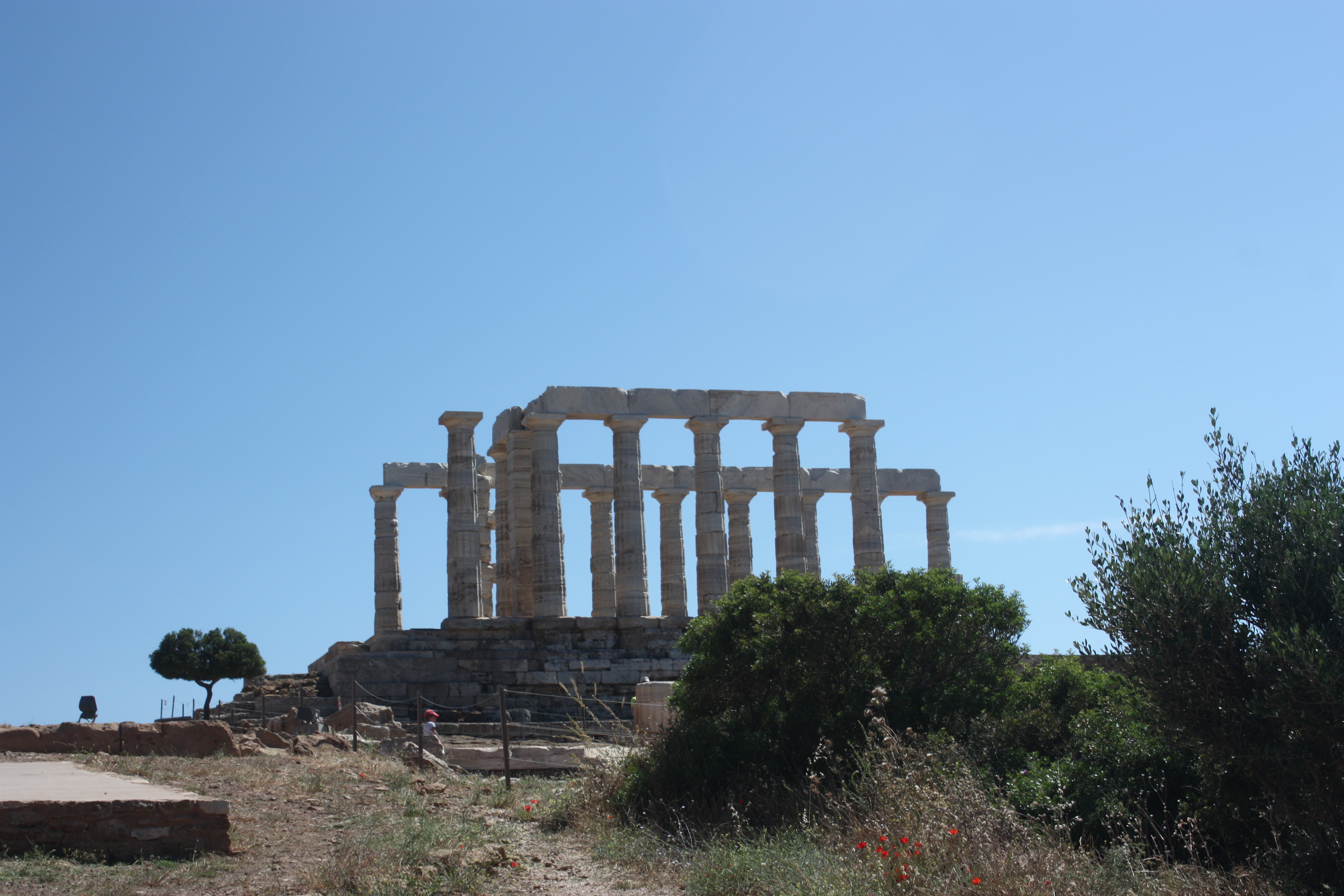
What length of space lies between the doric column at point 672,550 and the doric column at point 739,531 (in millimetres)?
2750

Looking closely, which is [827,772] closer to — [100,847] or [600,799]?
[600,799]

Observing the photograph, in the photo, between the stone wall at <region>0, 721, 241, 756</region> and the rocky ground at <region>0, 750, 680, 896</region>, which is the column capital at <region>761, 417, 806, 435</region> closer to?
the rocky ground at <region>0, 750, 680, 896</region>

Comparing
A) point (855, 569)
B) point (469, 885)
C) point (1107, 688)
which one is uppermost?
point (855, 569)

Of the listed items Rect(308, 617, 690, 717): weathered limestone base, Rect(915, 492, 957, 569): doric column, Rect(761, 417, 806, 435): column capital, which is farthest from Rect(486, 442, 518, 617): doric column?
Rect(915, 492, 957, 569): doric column

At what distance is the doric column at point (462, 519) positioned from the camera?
1496 inches

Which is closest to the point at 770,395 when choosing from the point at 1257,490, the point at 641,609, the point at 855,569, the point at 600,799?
the point at 641,609

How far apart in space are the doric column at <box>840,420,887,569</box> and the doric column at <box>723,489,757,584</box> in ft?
25.2

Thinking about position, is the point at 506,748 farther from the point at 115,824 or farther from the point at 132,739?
the point at 115,824

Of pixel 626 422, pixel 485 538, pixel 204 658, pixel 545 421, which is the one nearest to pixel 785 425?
pixel 626 422

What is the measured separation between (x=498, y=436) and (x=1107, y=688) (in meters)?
28.0

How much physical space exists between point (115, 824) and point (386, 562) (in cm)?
3215

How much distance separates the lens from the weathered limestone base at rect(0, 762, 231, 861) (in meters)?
11.6

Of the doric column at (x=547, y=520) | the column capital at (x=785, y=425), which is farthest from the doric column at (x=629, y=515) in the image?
the column capital at (x=785, y=425)

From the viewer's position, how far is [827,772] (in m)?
15.9
